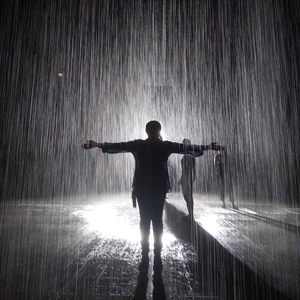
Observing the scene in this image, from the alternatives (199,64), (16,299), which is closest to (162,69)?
(199,64)

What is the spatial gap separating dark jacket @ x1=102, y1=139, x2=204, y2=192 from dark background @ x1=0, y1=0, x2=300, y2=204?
698 centimetres

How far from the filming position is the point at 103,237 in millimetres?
3924

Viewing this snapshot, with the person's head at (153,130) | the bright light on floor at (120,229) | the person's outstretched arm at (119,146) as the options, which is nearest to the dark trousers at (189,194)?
the bright light on floor at (120,229)

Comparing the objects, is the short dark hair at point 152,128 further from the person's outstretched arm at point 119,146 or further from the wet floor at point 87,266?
the wet floor at point 87,266

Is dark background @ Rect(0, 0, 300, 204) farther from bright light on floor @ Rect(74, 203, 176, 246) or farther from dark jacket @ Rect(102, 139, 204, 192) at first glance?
dark jacket @ Rect(102, 139, 204, 192)

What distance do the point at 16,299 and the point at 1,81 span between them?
14.2 metres

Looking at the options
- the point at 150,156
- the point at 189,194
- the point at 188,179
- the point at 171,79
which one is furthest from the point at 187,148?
the point at 171,79

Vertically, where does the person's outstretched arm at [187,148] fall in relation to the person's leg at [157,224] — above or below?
above

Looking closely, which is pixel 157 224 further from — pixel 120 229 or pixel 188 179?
pixel 188 179

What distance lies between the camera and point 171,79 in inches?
649

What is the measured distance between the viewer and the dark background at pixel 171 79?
877 cm

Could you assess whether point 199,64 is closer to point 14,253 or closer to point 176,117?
point 176,117

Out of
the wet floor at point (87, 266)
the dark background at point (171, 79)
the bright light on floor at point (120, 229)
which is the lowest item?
the bright light on floor at point (120, 229)

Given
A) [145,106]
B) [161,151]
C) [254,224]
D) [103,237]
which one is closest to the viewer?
[161,151]
